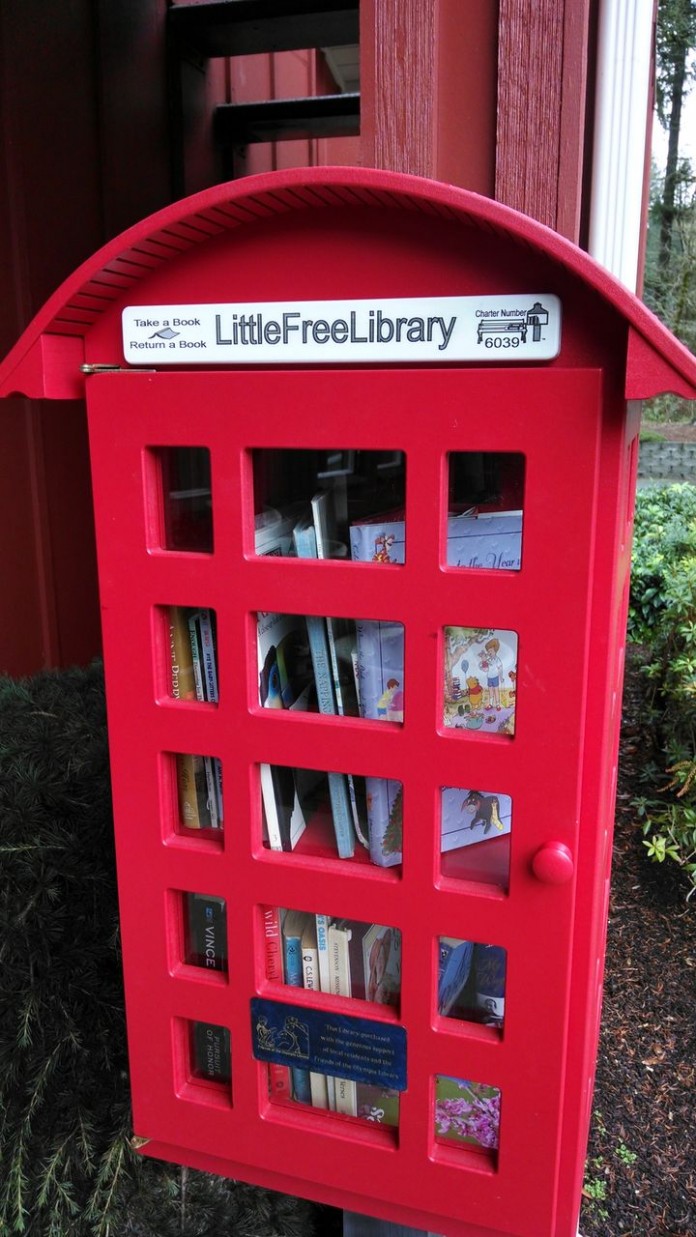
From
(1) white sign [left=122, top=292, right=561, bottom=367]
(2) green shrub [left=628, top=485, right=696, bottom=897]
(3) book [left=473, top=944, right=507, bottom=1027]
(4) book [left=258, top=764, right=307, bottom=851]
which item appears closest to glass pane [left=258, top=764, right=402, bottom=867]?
(4) book [left=258, top=764, right=307, bottom=851]

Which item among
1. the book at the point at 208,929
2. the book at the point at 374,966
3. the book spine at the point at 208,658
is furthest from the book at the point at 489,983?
the book spine at the point at 208,658

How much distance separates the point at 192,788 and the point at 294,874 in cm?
21

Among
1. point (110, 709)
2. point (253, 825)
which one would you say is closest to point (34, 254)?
point (110, 709)

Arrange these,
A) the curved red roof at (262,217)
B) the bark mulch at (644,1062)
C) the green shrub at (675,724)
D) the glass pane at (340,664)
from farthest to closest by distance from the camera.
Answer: the green shrub at (675,724) → the bark mulch at (644,1062) → the glass pane at (340,664) → the curved red roof at (262,217)

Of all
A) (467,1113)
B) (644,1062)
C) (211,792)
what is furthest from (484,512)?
(644,1062)

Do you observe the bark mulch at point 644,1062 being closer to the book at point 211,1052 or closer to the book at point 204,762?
the book at point 211,1052

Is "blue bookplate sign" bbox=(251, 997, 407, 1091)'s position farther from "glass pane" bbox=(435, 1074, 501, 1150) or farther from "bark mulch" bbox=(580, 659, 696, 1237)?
"bark mulch" bbox=(580, 659, 696, 1237)

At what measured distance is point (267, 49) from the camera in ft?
10.5

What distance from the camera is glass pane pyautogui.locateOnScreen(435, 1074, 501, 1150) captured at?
1294 mm

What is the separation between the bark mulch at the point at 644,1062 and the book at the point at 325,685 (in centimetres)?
168

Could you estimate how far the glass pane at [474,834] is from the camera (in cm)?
124

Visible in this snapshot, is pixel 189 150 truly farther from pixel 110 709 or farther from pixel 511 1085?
pixel 511 1085

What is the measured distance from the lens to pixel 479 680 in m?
1.25

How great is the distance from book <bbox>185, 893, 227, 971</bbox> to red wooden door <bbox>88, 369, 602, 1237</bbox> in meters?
0.03
